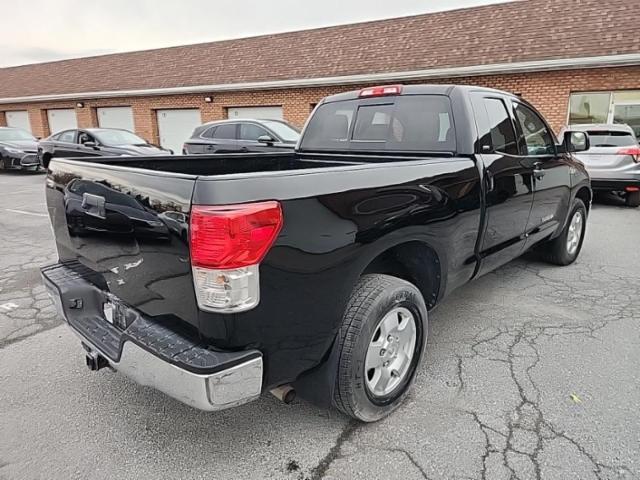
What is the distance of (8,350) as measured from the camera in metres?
3.46

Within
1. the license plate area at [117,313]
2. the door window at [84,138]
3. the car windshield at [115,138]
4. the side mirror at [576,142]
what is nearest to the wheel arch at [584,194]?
the side mirror at [576,142]

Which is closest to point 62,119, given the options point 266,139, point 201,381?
point 266,139

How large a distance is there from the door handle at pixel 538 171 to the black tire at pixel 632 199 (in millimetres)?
6098

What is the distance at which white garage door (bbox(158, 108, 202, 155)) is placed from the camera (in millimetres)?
18344

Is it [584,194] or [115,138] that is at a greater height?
[115,138]

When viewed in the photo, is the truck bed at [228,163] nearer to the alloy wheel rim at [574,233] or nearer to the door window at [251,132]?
the alloy wheel rim at [574,233]

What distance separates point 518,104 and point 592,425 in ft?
9.14

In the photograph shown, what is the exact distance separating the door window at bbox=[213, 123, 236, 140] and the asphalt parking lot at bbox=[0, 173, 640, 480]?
8.54m

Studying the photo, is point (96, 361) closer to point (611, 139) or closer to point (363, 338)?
point (363, 338)

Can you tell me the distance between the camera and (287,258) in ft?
6.46

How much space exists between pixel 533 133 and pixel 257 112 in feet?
44.8

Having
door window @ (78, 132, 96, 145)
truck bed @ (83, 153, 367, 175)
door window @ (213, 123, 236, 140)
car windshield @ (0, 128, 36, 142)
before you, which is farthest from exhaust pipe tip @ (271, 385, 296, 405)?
car windshield @ (0, 128, 36, 142)

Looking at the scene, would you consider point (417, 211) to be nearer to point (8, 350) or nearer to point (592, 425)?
point (592, 425)

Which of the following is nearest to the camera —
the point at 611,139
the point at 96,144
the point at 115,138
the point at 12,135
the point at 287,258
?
the point at 287,258
